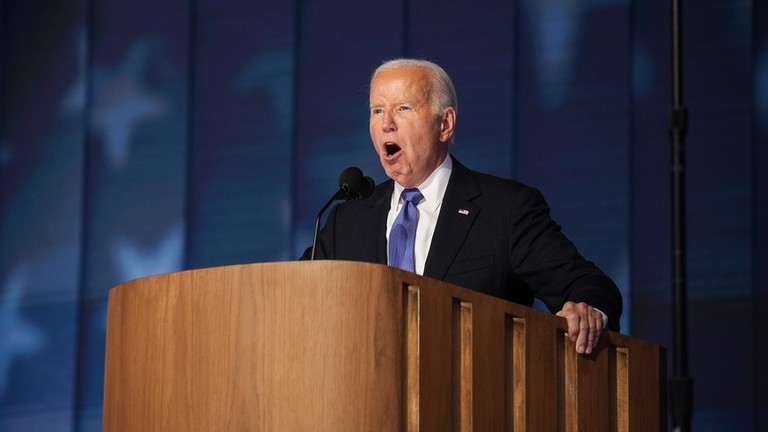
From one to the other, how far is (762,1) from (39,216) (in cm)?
306

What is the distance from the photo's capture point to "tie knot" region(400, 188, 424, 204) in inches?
135

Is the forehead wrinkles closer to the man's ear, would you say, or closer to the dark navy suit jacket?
the man's ear

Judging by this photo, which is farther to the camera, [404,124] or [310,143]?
[310,143]

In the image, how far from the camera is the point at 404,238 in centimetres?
331

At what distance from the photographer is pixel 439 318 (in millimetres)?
2344

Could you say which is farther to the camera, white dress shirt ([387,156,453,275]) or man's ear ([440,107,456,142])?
man's ear ([440,107,456,142])

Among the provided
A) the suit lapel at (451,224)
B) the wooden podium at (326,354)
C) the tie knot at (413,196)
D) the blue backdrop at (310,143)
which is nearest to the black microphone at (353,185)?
the suit lapel at (451,224)

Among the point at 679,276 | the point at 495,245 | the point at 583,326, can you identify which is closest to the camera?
the point at 679,276

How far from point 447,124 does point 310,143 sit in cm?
157

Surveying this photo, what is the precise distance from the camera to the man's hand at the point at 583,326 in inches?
103

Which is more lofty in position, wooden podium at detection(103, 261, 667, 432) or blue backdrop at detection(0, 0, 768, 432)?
blue backdrop at detection(0, 0, 768, 432)

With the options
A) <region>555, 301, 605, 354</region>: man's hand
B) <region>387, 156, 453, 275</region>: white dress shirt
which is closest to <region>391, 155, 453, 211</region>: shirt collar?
<region>387, 156, 453, 275</region>: white dress shirt

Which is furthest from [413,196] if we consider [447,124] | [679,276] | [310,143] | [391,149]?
[310,143]

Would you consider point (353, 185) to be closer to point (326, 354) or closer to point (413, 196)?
point (413, 196)
